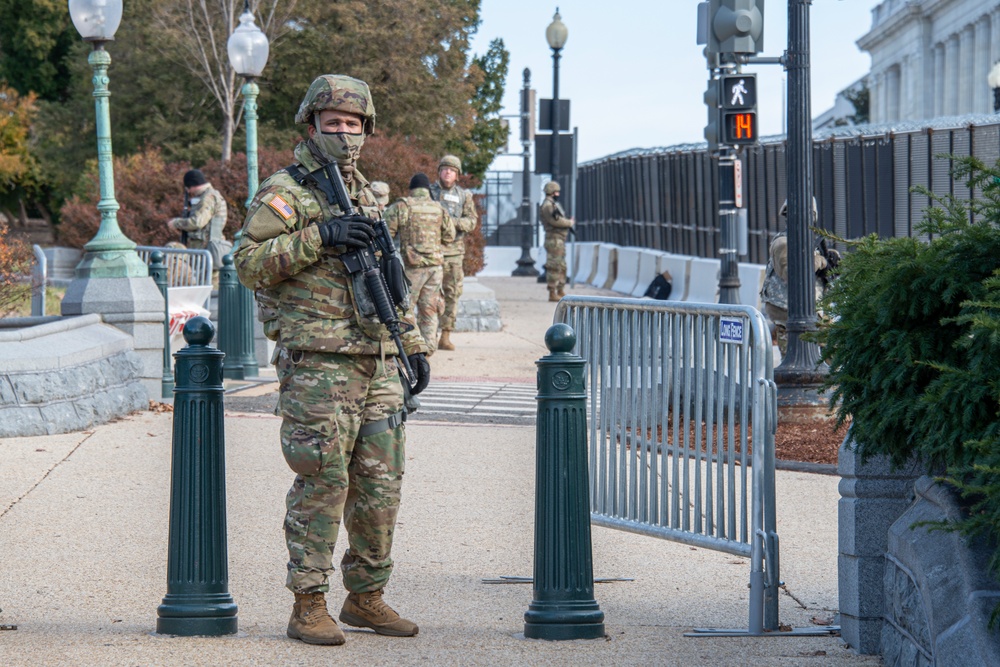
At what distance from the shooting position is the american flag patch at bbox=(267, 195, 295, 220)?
18.0ft

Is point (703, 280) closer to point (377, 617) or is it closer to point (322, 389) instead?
point (377, 617)

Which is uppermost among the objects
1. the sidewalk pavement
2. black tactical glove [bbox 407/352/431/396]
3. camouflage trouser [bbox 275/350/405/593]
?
black tactical glove [bbox 407/352/431/396]

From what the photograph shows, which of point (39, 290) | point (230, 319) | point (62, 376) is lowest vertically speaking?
point (62, 376)

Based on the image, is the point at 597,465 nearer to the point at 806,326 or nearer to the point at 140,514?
the point at 140,514

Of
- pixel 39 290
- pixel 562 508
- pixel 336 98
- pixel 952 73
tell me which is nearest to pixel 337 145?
pixel 336 98

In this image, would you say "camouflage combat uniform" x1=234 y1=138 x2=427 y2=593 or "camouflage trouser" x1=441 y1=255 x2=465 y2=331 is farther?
"camouflage trouser" x1=441 y1=255 x2=465 y2=331

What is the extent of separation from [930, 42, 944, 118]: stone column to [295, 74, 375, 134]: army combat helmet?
76929 millimetres

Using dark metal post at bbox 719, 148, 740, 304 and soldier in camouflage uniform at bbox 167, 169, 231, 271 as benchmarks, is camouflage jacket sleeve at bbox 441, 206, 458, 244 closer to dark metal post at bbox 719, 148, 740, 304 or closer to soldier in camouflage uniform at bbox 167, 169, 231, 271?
soldier in camouflage uniform at bbox 167, 169, 231, 271

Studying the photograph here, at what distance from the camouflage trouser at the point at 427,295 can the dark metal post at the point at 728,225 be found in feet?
13.7

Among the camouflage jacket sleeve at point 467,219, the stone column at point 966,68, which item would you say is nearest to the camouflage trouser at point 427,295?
the camouflage jacket sleeve at point 467,219

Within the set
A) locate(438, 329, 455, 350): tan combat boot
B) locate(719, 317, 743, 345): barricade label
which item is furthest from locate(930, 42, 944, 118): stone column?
locate(719, 317, 743, 345): barricade label

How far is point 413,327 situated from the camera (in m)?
5.71

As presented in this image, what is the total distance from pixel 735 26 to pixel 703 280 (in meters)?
13.2

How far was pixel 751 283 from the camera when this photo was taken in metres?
24.3
